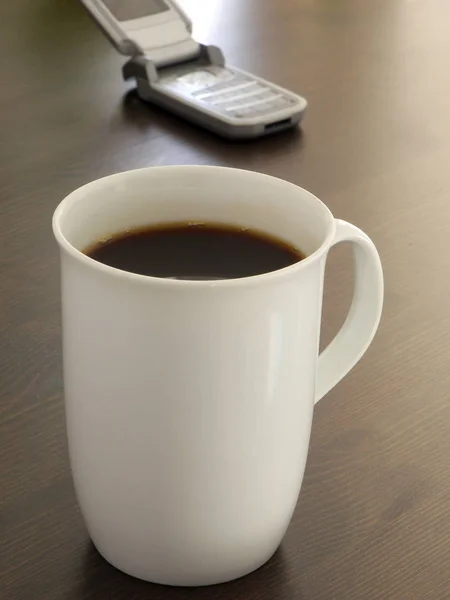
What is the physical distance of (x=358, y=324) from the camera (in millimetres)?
436

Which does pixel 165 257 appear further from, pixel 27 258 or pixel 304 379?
pixel 27 258

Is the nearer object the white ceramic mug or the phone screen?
the white ceramic mug

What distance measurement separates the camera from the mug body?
1.15ft

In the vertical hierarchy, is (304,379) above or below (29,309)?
above

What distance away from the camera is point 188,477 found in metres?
0.38

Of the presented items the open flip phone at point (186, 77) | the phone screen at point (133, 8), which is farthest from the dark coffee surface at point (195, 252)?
the phone screen at point (133, 8)

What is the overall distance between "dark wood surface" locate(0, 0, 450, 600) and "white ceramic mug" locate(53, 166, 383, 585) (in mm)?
37

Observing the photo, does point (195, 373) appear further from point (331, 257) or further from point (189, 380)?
point (331, 257)

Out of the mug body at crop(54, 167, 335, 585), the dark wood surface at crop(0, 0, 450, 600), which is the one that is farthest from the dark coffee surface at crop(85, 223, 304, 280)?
the dark wood surface at crop(0, 0, 450, 600)

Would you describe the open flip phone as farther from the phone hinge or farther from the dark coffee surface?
the dark coffee surface

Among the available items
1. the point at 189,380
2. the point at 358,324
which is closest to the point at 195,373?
the point at 189,380

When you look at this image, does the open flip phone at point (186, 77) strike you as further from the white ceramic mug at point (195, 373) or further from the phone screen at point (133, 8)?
the white ceramic mug at point (195, 373)

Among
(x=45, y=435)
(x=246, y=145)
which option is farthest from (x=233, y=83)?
(x=45, y=435)

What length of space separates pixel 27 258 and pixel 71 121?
27cm
